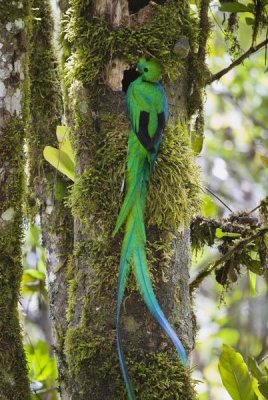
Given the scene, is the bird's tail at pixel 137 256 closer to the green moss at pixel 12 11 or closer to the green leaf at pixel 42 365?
the green moss at pixel 12 11

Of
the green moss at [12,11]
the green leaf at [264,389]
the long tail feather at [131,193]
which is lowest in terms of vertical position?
the green leaf at [264,389]

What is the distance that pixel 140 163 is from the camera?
2.07m

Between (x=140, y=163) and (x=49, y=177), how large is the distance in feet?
2.49

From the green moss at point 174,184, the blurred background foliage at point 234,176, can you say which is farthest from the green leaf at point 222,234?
the blurred background foliage at point 234,176

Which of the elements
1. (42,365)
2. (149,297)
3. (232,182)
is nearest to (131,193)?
(149,297)

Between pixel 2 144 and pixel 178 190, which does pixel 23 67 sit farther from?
pixel 178 190

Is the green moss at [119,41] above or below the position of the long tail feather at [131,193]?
above

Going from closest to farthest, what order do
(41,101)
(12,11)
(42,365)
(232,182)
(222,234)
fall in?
(12,11), (222,234), (41,101), (42,365), (232,182)

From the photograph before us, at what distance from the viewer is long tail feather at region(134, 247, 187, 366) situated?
180 cm

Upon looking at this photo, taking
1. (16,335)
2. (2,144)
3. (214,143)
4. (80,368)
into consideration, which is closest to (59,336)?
(16,335)

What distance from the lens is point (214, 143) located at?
6547 millimetres

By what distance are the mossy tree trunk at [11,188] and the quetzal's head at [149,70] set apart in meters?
0.36

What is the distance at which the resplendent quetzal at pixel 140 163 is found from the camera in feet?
6.18

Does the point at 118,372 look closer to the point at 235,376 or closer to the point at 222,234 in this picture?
the point at 235,376
